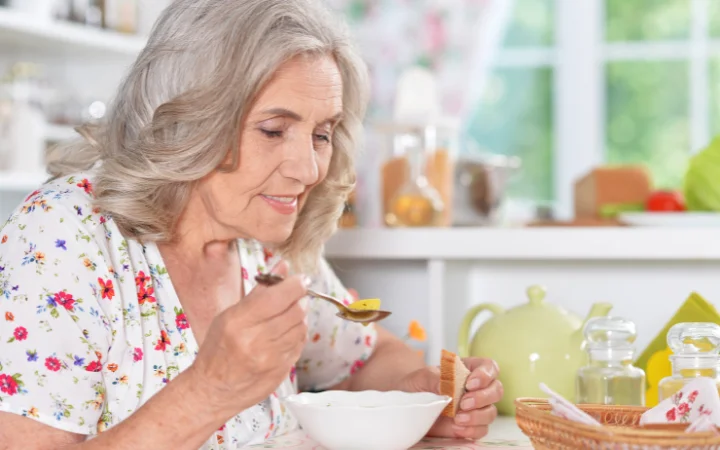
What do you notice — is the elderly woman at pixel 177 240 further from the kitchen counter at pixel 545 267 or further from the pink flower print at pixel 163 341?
the kitchen counter at pixel 545 267

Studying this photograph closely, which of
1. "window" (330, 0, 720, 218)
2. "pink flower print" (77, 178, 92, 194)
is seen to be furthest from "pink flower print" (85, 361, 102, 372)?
"window" (330, 0, 720, 218)

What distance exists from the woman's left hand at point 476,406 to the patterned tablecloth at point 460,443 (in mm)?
13

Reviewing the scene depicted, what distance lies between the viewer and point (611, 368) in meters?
1.26

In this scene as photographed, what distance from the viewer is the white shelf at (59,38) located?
2.41m

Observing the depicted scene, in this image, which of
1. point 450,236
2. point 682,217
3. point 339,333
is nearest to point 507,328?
point 339,333

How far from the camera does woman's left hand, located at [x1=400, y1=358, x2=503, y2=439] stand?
Answer: 4.07 ft

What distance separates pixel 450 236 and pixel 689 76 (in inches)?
96.9

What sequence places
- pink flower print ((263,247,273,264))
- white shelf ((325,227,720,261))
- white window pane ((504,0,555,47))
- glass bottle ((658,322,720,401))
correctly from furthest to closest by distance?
white window pane ((504,0,555,47)) → white shelf ((325,227,720,261)) → pink flower print ((263,247,273,264)) → glass bottle ((658,322,720,401))

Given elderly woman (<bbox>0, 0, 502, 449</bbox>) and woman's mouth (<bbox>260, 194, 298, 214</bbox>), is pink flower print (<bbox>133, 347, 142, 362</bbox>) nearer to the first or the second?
elderly woman (<bbox>0, 0, 502, 449</bbox>)

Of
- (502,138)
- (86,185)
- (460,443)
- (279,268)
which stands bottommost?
(460,443)

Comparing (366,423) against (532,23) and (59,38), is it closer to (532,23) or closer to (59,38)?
(59,38)

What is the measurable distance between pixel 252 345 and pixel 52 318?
264mm

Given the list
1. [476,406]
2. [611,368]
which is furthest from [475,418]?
[611,368]

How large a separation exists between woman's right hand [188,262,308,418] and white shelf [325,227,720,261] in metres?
0.87
